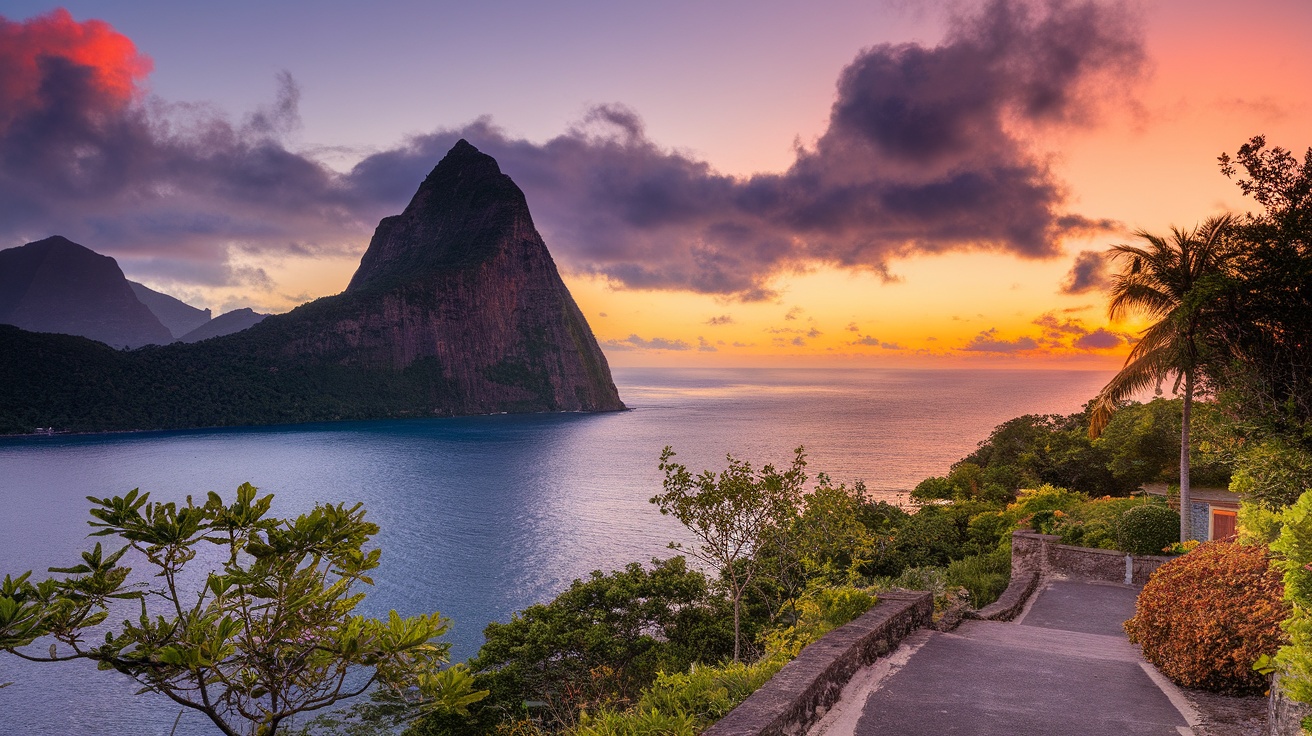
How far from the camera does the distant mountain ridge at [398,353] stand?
100125 mm

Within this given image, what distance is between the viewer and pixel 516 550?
36.3m

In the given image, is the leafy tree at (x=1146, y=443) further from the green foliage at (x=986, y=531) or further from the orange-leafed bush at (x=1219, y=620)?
the orange-leafed bush at (x=1219, y=620)

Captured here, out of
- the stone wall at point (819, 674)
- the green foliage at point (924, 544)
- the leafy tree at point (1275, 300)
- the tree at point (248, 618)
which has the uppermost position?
the leafy tree at point (1275, 300)

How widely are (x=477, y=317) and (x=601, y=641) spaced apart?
141070 millimetres

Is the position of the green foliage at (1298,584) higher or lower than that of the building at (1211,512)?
higher

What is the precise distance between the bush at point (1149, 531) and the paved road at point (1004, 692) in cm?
631

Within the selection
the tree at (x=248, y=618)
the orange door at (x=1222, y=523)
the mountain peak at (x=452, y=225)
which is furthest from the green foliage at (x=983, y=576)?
the mountain peak at (x=452, y=225)

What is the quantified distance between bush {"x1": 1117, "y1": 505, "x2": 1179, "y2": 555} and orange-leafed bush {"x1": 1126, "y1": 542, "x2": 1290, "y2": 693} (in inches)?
292

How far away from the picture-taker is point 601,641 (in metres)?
15.2

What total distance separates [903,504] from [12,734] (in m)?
40.9

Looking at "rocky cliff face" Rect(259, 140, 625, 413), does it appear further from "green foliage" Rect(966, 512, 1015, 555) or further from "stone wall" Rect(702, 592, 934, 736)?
"stone wall" Rect(702, 592, 934, 736)

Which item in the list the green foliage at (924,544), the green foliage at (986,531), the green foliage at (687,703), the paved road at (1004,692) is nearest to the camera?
the green foliage at (687,703)

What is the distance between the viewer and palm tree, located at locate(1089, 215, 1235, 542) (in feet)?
46.0

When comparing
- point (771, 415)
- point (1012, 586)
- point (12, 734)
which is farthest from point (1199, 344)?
point (771, 415)
